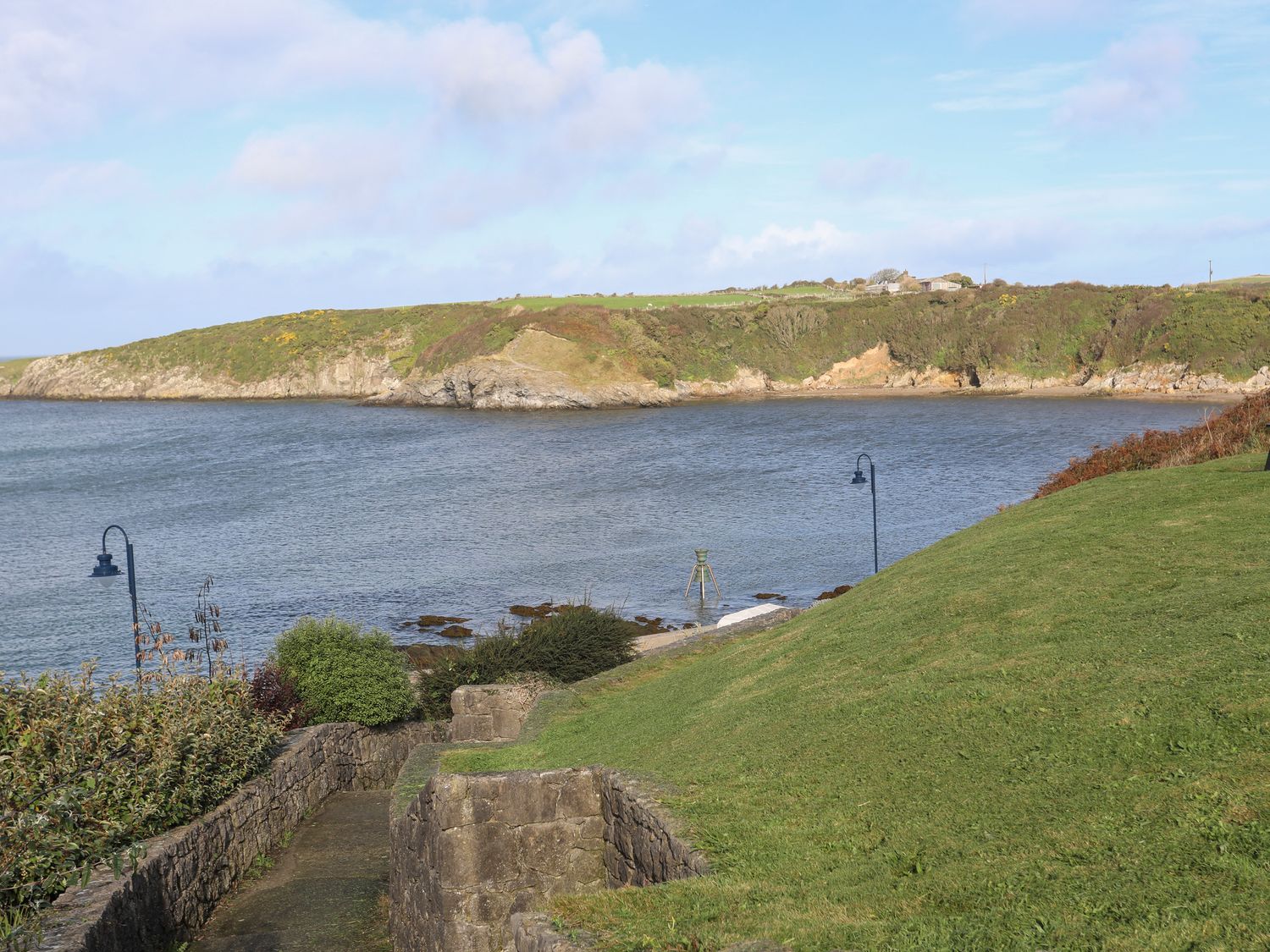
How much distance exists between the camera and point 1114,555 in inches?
555

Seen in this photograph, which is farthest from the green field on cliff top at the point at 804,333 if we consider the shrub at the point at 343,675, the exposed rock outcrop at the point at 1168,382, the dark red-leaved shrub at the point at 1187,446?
the shrub at the point at 343,675

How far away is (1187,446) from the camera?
78.0ft

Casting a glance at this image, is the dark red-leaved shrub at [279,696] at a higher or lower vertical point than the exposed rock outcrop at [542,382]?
lower

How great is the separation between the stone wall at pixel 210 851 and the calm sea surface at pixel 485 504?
15168 mm

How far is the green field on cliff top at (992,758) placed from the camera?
6602 mm

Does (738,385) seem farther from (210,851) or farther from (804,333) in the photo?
(210,851)

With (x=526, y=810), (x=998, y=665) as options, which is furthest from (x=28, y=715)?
(x=998, y=665)

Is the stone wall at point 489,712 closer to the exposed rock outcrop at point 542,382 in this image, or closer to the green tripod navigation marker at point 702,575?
the green tripod navigation marker at point 702,575

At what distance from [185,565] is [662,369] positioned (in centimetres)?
8843

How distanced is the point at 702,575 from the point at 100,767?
28.2 meters

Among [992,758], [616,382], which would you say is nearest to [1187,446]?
[992,758]

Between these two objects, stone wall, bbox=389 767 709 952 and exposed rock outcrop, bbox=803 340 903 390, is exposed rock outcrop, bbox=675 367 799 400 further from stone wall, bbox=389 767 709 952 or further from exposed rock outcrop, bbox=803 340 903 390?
stone wall, bbox=389 767 709 952

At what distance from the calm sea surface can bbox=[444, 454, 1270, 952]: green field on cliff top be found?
25.0 meters

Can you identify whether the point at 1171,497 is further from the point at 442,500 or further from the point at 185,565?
the point at 442,500
